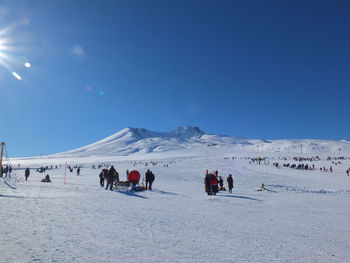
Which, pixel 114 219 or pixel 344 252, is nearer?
pixel 344 252

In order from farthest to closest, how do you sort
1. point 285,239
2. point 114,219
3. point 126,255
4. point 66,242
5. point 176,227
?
point 114,219 → point 176,227 → point 285,239 → point 66,242 → point 126,255

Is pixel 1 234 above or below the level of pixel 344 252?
above

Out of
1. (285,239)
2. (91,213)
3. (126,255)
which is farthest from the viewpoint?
(91,213)

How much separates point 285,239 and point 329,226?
275 centimetres

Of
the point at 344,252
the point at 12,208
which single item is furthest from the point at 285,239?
the point at 12,208

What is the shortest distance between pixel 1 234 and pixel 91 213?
119 inches

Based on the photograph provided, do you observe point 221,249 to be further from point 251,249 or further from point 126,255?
point 126,255

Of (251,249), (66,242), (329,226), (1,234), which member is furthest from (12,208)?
(329,226)

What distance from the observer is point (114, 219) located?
25.0 feet

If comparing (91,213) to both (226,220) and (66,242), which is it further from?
(226,220)

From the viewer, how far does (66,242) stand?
5184 mm

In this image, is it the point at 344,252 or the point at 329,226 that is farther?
the point at 329,226

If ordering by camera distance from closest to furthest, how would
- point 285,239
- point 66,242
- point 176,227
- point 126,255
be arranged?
point 126,255 < point 66,242 < point 285,239 < point 176,227

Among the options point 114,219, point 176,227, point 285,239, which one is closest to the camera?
point 285,239
